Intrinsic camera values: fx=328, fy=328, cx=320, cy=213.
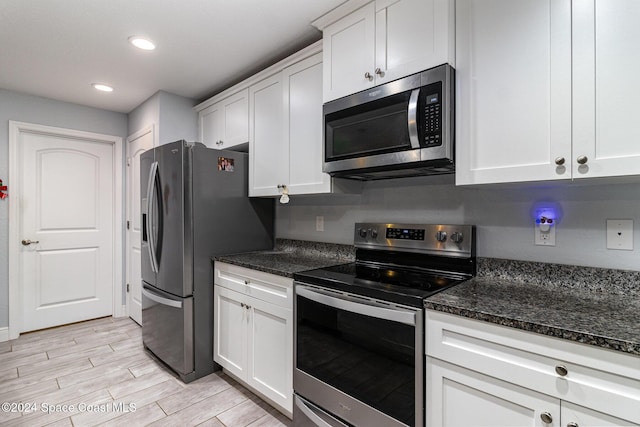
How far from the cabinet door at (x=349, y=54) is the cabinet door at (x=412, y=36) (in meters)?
0.05

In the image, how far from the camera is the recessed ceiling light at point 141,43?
2.18m

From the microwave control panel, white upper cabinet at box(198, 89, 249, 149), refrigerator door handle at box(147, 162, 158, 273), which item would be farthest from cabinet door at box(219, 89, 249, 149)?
the microwave control panel

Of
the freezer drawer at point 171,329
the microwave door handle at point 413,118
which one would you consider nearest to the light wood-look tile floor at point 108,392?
the freezer drawer at point 171,329

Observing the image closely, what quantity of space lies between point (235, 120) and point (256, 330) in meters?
1.72

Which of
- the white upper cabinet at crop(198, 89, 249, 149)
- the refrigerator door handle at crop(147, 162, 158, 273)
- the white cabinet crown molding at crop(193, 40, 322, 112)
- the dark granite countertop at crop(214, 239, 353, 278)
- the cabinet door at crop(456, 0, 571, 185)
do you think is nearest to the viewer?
the cabinet door at crop(456, 0, 571, 185)

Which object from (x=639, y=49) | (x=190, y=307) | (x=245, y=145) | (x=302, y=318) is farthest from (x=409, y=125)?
(x=190, y=307)

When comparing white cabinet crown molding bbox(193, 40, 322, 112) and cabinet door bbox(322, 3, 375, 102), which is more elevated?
white cabinet crown molding bbox(193, 40, 322, 112)

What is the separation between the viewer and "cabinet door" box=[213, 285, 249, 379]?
218 centimetres

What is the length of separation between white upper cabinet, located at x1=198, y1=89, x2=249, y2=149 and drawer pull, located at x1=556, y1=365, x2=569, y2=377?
2.38 meters

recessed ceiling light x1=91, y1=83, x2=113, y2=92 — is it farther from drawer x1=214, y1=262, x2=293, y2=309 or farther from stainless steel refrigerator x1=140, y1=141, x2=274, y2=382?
drawer x1=214, y1=262, x2=293, y2=309

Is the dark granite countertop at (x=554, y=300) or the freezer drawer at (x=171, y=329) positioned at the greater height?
the dark granite countertop at (x=554, y=300)

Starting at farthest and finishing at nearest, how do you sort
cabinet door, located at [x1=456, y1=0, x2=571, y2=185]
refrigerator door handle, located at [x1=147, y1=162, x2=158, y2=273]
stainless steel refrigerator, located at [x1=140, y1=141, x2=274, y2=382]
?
1. refrigerator door handle, located at [x1=147, y1=162, x2=158, y2=273]
2. stainless steel refrigerator, located at [x1=140, y1=141, x2=274, y2=382]
3. cabinet door, located at [x1=456, y1=0, x2=571, y2=185]

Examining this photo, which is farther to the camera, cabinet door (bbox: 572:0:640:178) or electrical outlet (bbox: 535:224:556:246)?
electrical outlet (bbox: 535:224:556:246)

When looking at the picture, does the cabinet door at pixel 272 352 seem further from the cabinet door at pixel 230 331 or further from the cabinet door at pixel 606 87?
the cabinet door at pixel 606 87
